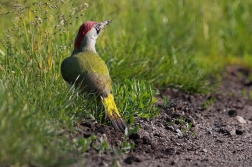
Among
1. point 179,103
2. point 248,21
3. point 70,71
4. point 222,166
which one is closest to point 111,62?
point 179,103

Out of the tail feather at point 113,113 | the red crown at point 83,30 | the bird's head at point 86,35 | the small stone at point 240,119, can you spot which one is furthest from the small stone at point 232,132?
the red crown at point 83,30

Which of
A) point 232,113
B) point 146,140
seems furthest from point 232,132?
point 146,140

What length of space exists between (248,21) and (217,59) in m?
1.01

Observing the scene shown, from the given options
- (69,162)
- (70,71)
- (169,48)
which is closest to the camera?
(69,162)

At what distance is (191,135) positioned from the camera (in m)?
6.18

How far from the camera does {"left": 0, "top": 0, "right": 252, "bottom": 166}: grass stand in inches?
186

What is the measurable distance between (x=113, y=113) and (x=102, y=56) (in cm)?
167

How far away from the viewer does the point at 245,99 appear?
7.88m

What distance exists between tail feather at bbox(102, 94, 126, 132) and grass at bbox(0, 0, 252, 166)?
0.11 meters

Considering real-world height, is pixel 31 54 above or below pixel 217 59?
above

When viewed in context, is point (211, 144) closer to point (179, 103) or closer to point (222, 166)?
point (222, 166)

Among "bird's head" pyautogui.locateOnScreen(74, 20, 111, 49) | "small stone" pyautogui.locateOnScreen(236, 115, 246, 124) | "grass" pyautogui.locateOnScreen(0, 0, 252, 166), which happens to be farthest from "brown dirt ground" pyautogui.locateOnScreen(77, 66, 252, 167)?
"bird's head" pyautogui.locateOnScreen(74, 20, 111, 49)

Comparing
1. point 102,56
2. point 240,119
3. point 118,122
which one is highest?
point 102,56

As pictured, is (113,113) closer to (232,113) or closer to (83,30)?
(83,30)
